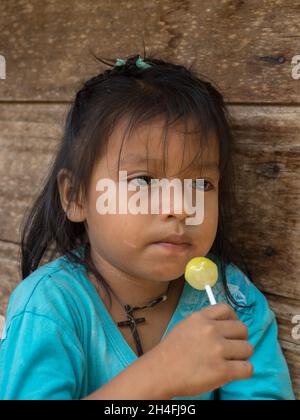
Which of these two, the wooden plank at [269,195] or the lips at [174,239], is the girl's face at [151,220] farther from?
the wooden plank at [269,195]

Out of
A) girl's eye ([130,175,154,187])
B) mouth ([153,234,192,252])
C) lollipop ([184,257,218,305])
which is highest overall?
girl's eye ([130,175,154,187])

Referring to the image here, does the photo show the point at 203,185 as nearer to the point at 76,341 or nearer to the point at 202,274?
the point at 202,274

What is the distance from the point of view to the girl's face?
0.89 metres

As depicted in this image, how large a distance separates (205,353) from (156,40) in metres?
0.64

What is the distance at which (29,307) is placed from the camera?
89 centimetres

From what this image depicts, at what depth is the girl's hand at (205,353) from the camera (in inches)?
29.2

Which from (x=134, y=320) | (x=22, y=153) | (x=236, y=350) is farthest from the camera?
(x=22, y=153)

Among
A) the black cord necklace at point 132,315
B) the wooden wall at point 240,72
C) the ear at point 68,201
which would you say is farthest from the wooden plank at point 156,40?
the black cord necklace at point 132,315

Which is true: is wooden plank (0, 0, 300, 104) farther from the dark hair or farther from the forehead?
the forehead

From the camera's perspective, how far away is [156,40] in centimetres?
112

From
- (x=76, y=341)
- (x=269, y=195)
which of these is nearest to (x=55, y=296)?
(x=76, y=341)

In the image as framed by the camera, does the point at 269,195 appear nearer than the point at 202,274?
No

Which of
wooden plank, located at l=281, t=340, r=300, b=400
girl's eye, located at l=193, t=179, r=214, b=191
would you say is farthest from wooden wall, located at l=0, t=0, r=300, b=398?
girl's eye, located at l=193, t=179, r=214, b=191

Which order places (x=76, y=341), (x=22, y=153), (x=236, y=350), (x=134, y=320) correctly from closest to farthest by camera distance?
(x=236, y=350), (x=76, y=341), (x=134, y=320), (x=22, y=153)
